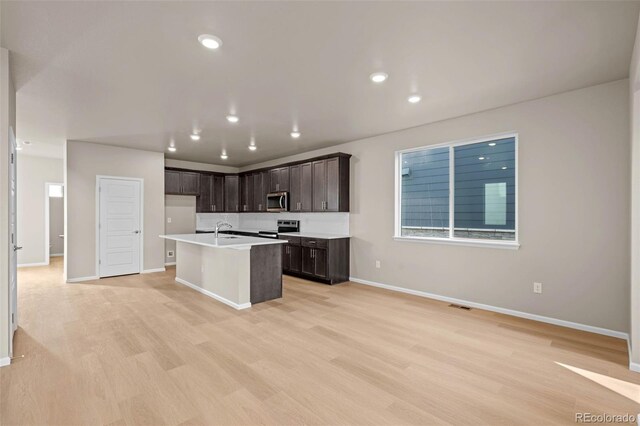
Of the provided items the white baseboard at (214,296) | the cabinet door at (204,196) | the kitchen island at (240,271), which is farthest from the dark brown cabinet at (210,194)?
the kitchen island at (240,271)

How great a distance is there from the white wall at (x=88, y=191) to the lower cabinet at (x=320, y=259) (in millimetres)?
3327

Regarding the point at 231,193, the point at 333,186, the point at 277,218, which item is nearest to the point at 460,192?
the point at 333,186

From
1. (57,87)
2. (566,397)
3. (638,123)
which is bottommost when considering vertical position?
(566,397)

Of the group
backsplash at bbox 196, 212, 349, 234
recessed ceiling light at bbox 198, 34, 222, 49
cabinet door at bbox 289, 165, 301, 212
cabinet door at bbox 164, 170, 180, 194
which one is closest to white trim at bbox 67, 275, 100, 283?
cabinet door at bbox 164, 170, 180, 194

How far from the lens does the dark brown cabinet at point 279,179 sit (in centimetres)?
724

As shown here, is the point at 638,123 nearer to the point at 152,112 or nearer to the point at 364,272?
the point at 364,272

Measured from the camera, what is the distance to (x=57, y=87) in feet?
11.4

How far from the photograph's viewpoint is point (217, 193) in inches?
340

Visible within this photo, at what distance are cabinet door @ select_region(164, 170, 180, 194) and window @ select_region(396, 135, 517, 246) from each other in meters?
5.51

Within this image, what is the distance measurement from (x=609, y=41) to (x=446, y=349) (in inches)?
120

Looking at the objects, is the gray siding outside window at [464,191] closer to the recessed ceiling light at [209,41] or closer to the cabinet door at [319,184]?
the cabinet door at [319,184]

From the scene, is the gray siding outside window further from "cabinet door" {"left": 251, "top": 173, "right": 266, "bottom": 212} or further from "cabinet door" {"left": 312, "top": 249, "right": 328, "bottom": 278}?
"cabinet door" {"left": 251, "top": 173, "right": 266, "bottom": 212}

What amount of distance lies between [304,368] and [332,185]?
154 inches

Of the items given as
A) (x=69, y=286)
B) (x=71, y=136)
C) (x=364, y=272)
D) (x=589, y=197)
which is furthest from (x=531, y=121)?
(x=69, y=286)
